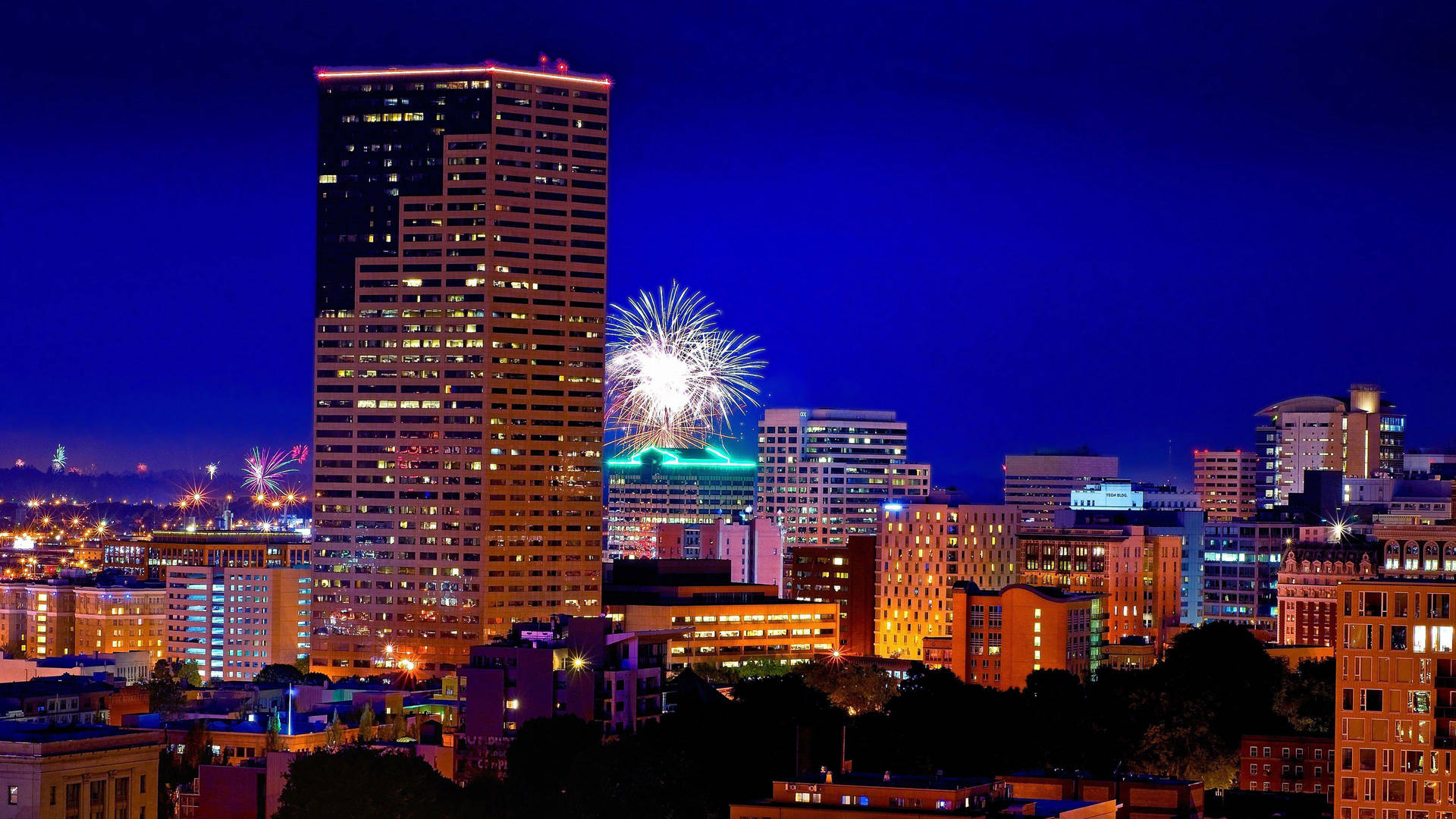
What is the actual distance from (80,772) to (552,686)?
25514mm

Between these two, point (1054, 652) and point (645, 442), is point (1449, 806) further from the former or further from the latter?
point (645, 442)

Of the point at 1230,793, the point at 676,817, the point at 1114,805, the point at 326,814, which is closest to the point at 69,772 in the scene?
the point at 326,814

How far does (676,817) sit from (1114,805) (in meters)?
19.7

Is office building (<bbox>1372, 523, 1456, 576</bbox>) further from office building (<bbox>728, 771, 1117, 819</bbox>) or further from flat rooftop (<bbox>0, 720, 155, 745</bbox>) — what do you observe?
flat rooftop (<bbox>0, 720, 155, 745</bbox>)

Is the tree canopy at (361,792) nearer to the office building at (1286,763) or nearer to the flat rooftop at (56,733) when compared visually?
the flat rooftop at (56,733)

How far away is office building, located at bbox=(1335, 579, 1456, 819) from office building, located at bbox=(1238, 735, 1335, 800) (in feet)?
120

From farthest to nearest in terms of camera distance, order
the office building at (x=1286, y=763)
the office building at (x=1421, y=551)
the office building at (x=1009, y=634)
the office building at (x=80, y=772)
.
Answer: the office building at (x=1009, y=634) < the office building at (x=1286, y=763) < the office building at (x=80, y=772) < the office building at (x=1421, y=551)

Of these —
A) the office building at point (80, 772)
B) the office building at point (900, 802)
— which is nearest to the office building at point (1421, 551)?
the office building at point (900, 802)

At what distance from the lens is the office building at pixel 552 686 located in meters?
126

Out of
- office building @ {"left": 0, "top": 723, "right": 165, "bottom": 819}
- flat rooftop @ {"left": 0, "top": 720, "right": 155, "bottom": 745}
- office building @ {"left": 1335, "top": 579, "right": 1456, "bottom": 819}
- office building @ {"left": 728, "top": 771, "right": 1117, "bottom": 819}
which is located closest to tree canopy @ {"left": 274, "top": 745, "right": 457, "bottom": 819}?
office building @ {"left": 0, "top": 723, "right": 165, "bottom": 819}

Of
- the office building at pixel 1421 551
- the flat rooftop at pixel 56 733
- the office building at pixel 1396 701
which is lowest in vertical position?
the flat rooftop at pixel 56 733

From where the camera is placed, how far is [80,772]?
4390 inches

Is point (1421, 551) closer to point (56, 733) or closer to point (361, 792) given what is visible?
point (361, 792)

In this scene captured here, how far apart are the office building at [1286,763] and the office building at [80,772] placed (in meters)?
59.1
